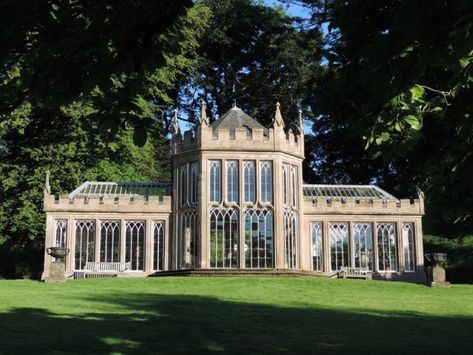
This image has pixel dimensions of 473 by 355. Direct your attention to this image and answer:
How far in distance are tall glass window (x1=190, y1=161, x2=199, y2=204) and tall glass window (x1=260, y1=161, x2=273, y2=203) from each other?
2664mm

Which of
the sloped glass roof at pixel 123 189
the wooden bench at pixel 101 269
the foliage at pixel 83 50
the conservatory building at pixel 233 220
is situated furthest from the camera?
the sloped glass roof at pixel 123 189

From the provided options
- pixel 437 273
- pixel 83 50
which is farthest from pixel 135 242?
pixel 83 50

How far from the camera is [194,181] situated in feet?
87.8

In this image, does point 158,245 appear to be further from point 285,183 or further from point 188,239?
point 285,183

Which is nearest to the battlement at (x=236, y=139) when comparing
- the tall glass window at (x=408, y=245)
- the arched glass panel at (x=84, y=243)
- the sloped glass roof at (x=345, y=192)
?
the sloped glass roof at (x=345, y=192)

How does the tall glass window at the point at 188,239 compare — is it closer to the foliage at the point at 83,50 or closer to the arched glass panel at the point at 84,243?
the arched glass panel at the point at 84,243

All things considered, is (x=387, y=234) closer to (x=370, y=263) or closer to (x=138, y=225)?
(x=370, y=263)

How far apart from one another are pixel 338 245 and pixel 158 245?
313 inches

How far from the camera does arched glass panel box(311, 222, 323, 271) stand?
93.1ft

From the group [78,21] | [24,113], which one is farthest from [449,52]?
[24,113]

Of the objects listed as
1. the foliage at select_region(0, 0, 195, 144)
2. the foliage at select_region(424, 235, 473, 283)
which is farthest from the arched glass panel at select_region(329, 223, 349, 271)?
the foliage at select_region(0, 0, 195, 144)

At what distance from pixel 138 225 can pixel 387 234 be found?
1100cm

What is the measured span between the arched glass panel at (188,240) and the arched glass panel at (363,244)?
728 centimetres

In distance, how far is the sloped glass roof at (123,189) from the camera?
29.1 meters
